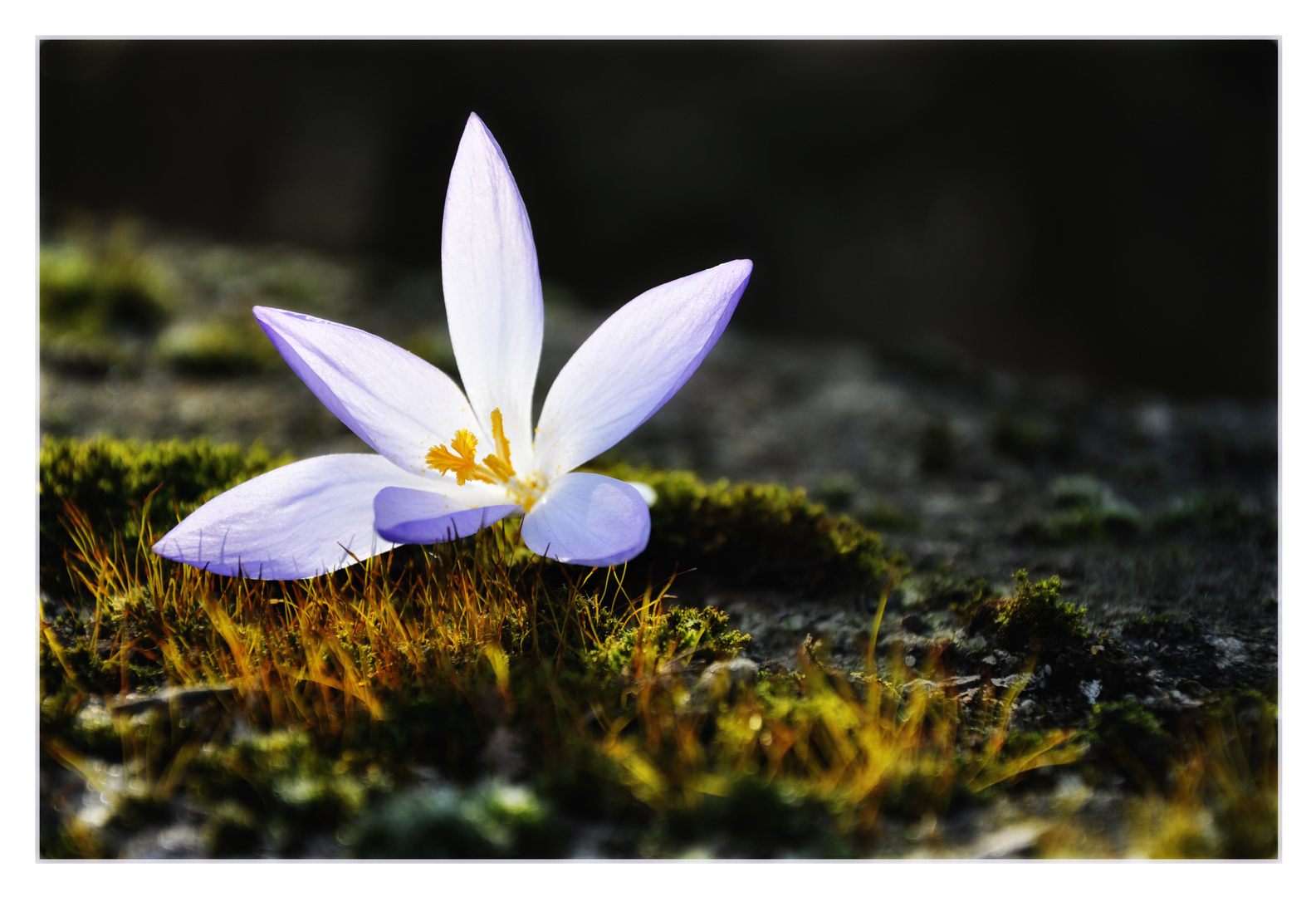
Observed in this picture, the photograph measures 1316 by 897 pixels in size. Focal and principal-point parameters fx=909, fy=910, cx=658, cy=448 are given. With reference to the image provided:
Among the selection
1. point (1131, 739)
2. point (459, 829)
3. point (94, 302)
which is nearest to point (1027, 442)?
point (1131, 739)

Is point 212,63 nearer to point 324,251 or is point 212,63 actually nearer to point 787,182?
point 324,251

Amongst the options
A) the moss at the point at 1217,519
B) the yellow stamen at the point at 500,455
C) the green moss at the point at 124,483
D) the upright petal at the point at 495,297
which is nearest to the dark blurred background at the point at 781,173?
the moss at the point at 1217,519

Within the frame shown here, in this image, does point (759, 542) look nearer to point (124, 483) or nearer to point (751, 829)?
point (751, 829)

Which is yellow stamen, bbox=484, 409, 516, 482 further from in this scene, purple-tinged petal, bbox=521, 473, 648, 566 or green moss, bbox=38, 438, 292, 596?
green moss, bbox=38, 438, 292, 596

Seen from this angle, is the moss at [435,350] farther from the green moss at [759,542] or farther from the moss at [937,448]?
the moss at [937,448]

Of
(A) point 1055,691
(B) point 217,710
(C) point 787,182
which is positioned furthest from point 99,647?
(C) point 787,182

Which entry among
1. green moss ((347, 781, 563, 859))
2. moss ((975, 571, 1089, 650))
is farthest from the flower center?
moss ((975, 571, 1089, 650))
